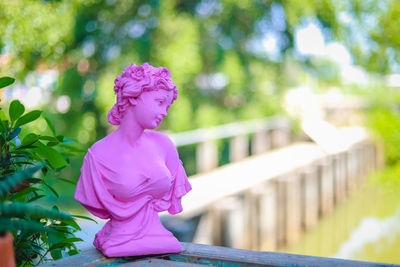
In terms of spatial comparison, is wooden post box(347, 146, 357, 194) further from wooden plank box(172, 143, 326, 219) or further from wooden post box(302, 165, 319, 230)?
wooden post box(302, 165, 319, 230)

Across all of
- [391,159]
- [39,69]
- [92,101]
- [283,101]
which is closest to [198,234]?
[92,101]

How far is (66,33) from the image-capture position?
7000 mm

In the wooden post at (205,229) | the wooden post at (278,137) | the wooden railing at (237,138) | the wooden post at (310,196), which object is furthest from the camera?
the wooden post at (278,137)

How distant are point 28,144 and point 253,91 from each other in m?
7.19

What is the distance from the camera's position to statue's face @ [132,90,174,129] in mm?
1800

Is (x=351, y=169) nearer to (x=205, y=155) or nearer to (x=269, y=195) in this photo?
(x=269, y=195)

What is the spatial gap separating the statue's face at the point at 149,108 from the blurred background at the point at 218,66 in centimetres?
433

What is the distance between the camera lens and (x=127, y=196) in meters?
1.77

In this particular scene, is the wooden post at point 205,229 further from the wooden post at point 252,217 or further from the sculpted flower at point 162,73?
the sculpted flower at point 162,73

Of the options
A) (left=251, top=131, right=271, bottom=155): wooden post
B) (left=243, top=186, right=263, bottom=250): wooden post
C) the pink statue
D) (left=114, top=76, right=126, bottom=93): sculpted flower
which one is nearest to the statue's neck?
the pink statue

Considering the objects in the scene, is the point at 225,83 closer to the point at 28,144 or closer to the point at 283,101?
the point at 283,101

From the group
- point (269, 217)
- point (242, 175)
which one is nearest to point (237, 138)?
point (242, 175)

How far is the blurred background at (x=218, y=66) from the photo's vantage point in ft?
23.5

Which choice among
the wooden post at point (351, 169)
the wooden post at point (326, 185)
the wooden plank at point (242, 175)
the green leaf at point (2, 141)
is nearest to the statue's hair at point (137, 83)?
the green leaf at point (2, 141)
